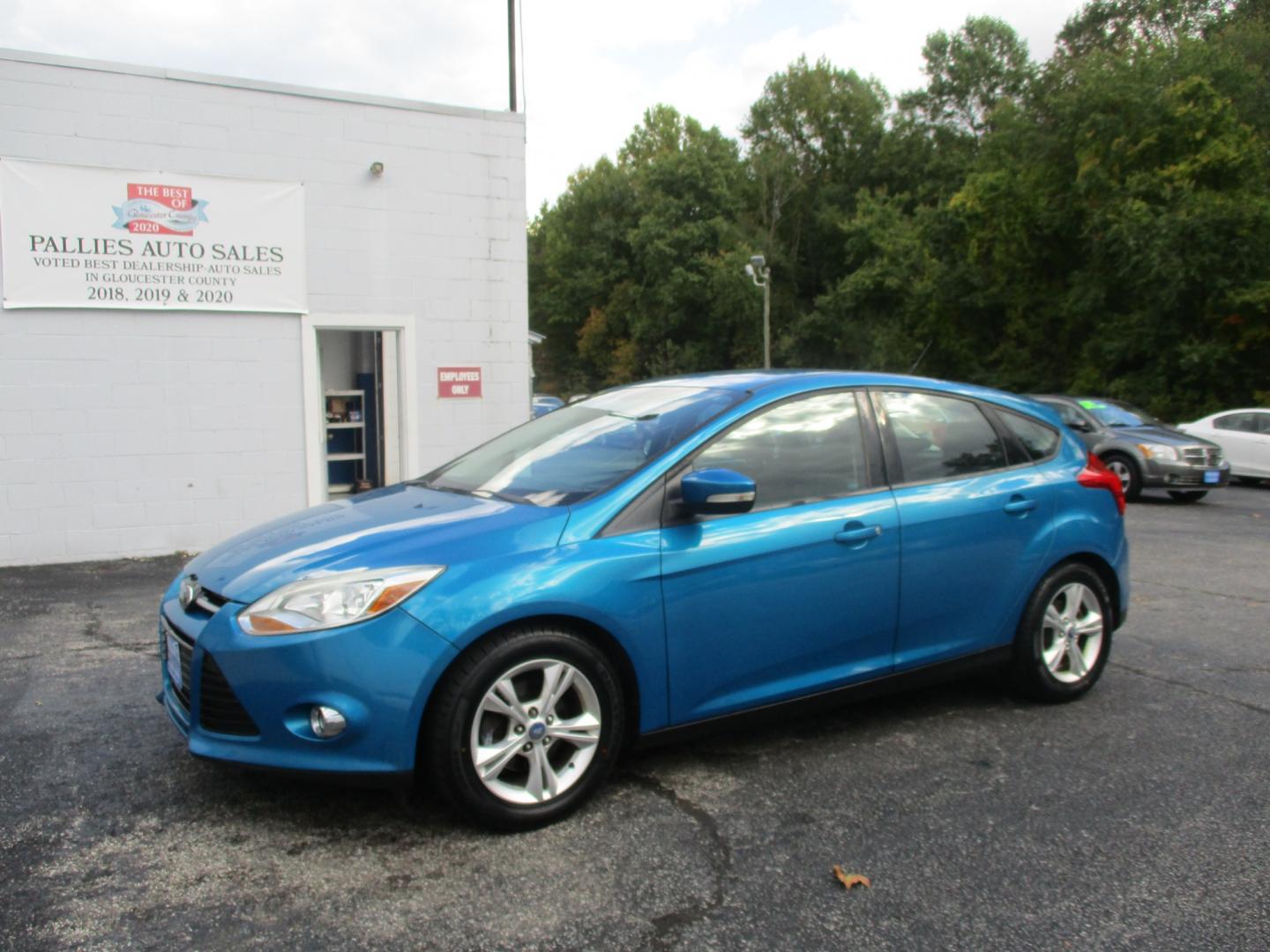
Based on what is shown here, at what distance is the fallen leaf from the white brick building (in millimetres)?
8178

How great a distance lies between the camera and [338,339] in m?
12.5

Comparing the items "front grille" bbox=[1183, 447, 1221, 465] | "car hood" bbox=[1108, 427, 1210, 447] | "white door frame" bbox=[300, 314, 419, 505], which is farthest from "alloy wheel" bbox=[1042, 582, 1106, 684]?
"car hood" bbox=[1108, 427, 1210, 447]

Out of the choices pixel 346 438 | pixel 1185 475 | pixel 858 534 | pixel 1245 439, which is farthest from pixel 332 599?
pixel 1245 439

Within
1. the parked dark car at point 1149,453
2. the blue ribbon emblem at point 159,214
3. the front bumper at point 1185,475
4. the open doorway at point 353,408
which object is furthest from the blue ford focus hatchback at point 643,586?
the front bumper at point 1185,475

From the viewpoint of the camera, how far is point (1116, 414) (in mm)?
16219

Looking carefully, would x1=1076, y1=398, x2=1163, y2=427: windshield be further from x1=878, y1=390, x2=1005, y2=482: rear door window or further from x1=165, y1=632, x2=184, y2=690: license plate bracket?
x1=165, y1=632, x2=184, y2=690: license plate bracket

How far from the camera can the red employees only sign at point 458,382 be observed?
35.6ft

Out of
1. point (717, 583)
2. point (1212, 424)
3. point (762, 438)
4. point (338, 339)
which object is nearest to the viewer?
point (717, 583)

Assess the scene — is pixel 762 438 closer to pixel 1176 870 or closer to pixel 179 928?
pixel 1176 870

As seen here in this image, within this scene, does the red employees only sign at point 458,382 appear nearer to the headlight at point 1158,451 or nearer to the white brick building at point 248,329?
the white brick building at point 248,329

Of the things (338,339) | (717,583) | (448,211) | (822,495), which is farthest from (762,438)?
(338,339)

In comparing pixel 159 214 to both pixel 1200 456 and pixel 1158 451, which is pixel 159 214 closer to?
pixel 1158 451

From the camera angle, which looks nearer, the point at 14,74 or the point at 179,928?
the point at 179,928

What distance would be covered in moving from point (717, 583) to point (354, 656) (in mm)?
1266
